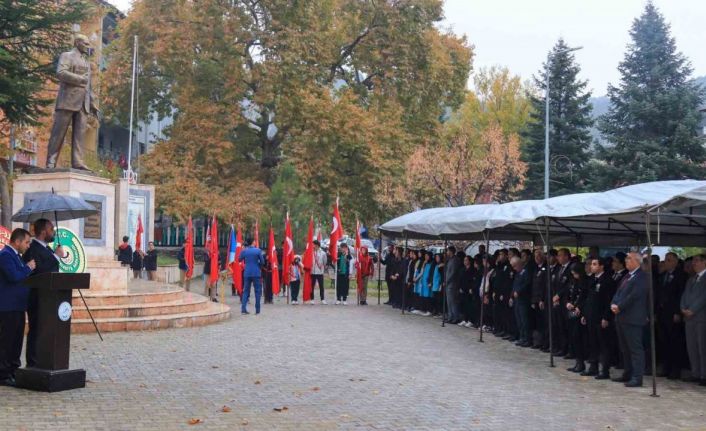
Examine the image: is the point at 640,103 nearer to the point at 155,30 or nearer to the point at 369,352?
the point at 155,30

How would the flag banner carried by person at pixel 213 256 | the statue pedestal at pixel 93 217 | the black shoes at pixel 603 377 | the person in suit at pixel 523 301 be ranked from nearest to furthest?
the black shoes at pixel 603 377
the person in suit at pixel 523 301
the statue pedestal at pixel 93 217
the flag banner carried by person at pixel 213 256

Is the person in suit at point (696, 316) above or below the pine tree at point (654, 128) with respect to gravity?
below

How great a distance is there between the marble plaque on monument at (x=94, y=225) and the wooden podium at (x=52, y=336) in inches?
287

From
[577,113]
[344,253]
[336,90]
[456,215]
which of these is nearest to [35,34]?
[344,253]

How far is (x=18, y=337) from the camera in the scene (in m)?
8.63

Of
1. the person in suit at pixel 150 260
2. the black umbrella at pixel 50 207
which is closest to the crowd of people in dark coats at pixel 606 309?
the black umbrella at pixel 50 207

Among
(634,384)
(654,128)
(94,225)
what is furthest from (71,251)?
(654,128)

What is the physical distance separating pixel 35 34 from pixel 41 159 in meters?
23.2

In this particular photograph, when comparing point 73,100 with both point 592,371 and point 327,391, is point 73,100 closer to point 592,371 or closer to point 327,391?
point 327,391

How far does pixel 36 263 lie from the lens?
886 centimetres

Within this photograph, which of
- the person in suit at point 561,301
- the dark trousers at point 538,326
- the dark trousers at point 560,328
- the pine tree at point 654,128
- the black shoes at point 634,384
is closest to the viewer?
the black shoes at point 634,384

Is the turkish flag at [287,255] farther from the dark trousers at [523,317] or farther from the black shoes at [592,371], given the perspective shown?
the black shoes at [592,371]

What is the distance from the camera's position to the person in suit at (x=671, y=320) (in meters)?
11.1

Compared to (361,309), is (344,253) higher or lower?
higher
